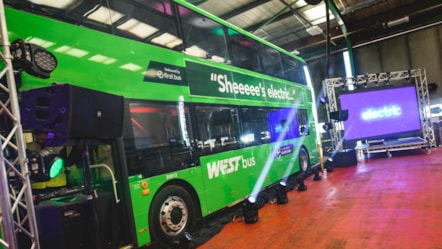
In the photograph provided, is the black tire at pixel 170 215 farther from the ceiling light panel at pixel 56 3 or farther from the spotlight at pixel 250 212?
the ceiling light panel at pixel 56 3

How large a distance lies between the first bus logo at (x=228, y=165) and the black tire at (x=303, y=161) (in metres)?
2.96

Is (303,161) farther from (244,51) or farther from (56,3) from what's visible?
(56,3)

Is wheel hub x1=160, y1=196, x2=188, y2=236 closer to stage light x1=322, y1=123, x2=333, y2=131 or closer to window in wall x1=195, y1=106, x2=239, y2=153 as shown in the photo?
window in wall x1=195, y1=106, x2=239, y2=153

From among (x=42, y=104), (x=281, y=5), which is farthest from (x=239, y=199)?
(x=281, y=5)

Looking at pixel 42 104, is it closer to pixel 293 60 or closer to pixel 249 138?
pixel 249 138

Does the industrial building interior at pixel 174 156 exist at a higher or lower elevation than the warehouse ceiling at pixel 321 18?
lower

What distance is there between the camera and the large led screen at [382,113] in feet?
34.2

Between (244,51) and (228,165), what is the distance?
2464 mm

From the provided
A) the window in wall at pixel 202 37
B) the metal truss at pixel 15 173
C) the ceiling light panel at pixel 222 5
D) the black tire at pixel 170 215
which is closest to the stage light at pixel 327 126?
the ceiling light panel at pixel 222 5

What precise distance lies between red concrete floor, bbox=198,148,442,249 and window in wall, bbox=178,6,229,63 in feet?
9.40

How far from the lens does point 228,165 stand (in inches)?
192

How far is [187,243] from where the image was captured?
3.42m

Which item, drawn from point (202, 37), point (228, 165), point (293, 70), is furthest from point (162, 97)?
point (293, 70)

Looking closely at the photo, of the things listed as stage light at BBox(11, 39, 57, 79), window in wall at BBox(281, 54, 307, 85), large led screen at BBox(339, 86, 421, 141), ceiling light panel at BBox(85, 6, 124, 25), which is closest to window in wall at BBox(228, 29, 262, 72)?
window in wall at BBox(281, 54, 307, 85)
